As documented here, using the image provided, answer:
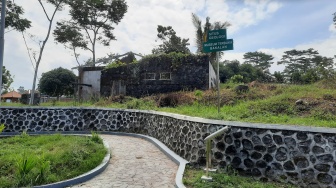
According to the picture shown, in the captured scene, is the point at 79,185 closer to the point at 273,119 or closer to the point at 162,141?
the point at 162,141

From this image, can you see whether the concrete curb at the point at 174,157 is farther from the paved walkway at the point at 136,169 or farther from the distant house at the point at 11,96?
the distant house at the point at 11,96

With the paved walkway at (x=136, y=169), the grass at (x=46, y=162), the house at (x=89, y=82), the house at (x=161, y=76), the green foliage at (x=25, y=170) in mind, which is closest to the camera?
the green foliage at (x=25, y=170)

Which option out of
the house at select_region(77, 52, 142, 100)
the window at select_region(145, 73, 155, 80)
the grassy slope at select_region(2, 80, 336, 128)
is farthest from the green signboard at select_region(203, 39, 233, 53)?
the house at select_region(77, 52, 142, 100)

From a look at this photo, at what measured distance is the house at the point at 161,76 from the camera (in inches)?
662

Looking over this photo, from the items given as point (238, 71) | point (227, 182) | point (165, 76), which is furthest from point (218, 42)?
point (238, 71)

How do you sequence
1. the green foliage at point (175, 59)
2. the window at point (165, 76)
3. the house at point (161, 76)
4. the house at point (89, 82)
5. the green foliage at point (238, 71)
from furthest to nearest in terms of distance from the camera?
the green foliage at point (238, 71)
the house at point (89, 82)
the window at point (165, 76)
the green foliage at point (175, 59)
the house at point (161, 76)

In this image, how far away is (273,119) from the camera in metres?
6.00

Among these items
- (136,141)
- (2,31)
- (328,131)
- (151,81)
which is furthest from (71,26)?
(328,131)

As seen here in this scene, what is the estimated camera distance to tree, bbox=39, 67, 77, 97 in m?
31.0

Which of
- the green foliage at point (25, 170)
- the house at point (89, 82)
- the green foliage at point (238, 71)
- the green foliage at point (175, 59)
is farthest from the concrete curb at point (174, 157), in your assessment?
the green foliage at point (238, 71)

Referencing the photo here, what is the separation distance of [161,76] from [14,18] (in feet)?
41.6

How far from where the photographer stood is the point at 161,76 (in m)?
17.9

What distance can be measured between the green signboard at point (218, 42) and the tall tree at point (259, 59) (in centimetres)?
3908

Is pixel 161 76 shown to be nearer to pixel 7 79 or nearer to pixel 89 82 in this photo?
pixel 89 82
